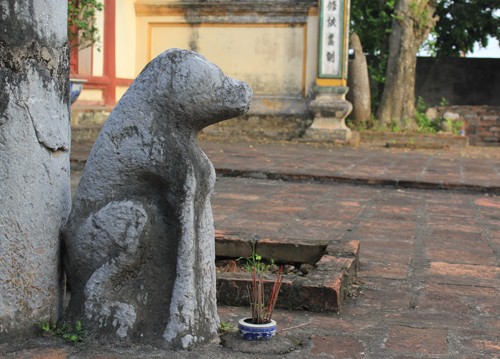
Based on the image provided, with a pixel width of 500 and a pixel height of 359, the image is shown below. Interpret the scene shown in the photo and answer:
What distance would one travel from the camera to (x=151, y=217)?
111 inches

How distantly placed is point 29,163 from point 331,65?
453 inches

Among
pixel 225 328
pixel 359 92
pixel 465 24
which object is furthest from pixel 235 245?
pixel 465 24

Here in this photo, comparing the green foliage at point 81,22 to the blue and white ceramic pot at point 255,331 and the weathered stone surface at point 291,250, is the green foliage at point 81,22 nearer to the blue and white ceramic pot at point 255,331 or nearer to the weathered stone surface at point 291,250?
the weathered stone surface at point 291,250

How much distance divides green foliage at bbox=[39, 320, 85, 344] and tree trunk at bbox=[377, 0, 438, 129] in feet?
46.5

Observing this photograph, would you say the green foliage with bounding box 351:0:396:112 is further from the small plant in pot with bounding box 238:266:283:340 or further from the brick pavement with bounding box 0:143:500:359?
the small plant in pot with bounding box 238:266:283:340

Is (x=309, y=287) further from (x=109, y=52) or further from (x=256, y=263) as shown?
(x=109, y=52)

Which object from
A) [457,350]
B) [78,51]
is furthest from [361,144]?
[457,350]

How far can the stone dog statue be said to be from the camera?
278cm


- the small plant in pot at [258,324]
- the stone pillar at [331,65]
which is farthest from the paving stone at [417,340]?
the stone pillar at [331,65]

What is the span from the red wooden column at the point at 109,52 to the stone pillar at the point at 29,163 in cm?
1045

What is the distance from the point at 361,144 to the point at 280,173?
6101mm

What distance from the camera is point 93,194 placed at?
2869 millimetres

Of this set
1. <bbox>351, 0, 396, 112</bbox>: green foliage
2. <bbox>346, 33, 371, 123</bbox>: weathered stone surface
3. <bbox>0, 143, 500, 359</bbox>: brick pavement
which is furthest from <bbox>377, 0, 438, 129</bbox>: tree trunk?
<bbox>0, 143, 500, 359</bbox>: brick pavement

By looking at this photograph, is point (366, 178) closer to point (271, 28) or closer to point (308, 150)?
point (308, 150)
